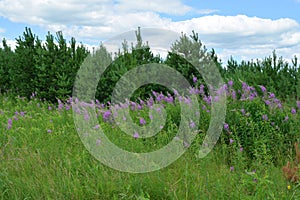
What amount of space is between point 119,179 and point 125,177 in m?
0.23

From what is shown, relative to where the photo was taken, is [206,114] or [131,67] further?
[131,67]

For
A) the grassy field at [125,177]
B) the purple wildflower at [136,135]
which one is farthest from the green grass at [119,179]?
the purple wildflower at [136,135]

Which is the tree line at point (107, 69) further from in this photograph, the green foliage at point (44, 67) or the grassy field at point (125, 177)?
the grassy field at point (125, 177)

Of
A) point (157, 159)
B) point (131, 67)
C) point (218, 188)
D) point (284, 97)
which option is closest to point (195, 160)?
point (157, 159)

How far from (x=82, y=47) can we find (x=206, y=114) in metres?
7.27

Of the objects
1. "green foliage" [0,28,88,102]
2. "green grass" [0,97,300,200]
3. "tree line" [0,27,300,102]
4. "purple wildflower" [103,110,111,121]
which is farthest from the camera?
"green foliage" [0,28,88,102]

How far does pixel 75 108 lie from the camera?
24.5 feet

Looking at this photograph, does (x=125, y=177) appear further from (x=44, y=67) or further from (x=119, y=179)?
(x=44, y=67)

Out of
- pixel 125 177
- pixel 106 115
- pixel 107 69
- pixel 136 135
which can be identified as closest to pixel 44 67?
pixel 107 69

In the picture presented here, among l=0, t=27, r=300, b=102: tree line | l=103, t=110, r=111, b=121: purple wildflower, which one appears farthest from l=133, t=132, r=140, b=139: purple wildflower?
l=0, t=27, r=300, b=102: tree line

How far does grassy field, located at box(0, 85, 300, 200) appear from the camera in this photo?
160 inches

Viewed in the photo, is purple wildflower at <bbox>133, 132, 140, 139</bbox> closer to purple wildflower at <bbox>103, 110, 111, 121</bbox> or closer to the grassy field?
the grassy field

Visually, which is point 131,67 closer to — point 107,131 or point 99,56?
point 99,56

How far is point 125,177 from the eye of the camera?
4.45m
